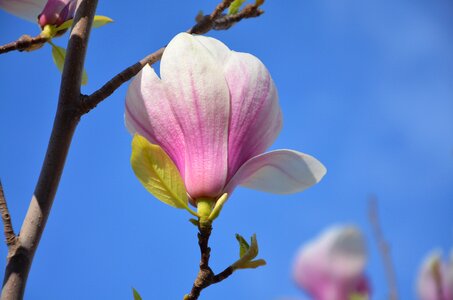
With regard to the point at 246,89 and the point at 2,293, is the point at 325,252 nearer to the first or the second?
the point at 246,89

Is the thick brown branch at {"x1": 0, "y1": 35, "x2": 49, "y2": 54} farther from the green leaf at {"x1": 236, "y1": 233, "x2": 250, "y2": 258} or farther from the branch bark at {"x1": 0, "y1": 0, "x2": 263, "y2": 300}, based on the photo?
the green leaf at {"x1": 236, "y1": 233, "x2": 250, "y2": 258}

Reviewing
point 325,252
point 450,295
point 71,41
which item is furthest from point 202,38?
point 450,295

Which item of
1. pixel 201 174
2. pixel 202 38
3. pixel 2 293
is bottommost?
pixel 2 293

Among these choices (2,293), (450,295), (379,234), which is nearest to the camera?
(2,293)

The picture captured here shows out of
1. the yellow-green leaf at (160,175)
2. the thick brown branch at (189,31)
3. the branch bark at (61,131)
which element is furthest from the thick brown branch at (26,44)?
the yellow-green leaf at (160,175)

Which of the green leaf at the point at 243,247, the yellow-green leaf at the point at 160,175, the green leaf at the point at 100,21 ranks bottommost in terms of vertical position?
the green leaf at the point at 243,247

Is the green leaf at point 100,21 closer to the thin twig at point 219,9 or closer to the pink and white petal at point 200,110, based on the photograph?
the thin twig at point 219,9
